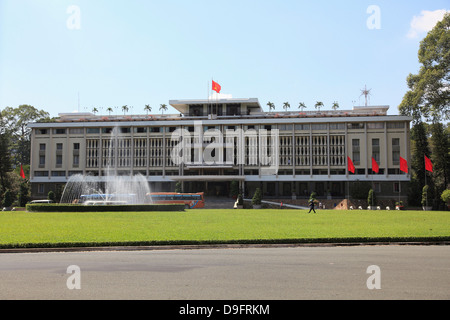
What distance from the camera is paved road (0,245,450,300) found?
8117 mm

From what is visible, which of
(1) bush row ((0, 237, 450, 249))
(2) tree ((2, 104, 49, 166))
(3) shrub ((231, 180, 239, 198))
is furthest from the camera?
(2) tree ((2, 104, 49, 166))

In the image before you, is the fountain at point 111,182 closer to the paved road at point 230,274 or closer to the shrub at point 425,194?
the shrub at point 425,194

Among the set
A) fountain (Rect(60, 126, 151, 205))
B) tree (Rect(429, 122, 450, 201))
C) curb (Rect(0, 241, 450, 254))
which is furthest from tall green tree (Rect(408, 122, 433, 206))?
curb (Rect(0, 241, 450, 254))

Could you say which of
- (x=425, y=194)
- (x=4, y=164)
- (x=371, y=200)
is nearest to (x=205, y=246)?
(x=371, y=200)

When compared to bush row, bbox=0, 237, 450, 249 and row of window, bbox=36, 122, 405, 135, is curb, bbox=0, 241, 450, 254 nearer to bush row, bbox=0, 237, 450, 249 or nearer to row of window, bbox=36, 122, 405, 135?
bush row, bbox=0, 237, 450, 249

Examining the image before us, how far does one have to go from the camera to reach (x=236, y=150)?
8194 centimetres

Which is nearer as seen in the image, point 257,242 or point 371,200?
point 257,242

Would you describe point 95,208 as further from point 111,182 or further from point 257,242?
point 111,182

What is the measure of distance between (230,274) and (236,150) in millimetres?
72094

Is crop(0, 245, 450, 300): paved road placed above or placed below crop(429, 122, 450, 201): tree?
below

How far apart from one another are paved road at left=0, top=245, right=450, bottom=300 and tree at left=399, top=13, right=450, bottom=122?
31.4 meters

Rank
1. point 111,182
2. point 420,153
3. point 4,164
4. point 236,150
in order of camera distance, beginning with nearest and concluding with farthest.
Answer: point 4,164
point 420,153
point 111,182
point 236,150

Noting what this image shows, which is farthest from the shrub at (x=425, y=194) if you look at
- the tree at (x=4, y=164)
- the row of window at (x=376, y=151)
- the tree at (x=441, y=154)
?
the tree at (x=4, y=164)

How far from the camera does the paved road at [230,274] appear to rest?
8117 millimetres
